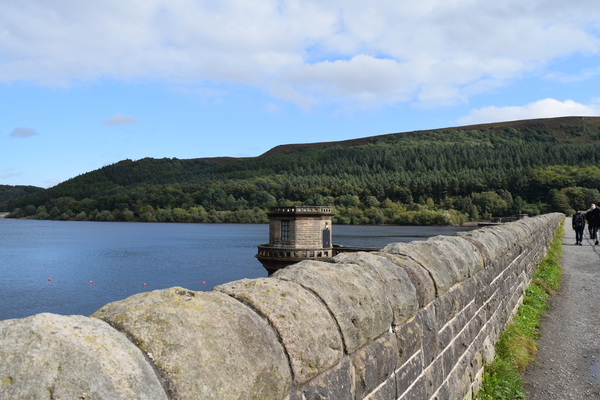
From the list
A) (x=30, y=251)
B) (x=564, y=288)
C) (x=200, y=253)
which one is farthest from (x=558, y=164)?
(x=564, y=288)

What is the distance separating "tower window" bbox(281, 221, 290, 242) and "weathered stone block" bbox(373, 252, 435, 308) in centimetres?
3085

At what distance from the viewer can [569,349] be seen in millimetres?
5723

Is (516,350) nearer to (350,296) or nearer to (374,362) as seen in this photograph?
(374,362)

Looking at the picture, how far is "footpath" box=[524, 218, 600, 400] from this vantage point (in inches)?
180

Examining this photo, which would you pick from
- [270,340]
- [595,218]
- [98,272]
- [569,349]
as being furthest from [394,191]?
[270,340]

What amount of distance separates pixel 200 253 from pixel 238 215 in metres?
77.1

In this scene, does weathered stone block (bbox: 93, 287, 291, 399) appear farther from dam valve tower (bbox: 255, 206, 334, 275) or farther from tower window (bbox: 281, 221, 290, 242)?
tower window (bbox: 281, 221, 290, 242)

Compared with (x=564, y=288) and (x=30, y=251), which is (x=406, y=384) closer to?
(x=564, y=288)

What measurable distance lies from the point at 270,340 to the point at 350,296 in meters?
0.71

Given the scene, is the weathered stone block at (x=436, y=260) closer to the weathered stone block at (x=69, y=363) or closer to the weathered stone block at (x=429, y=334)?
the weathered stone block at (x=429, y=334)

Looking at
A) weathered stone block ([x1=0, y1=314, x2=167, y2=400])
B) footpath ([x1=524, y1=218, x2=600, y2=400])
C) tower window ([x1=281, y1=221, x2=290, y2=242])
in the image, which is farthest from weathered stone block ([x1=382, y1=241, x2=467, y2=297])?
tower window ([x1=281, y1=221, x2=290, y2=242])

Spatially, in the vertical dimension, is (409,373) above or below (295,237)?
above

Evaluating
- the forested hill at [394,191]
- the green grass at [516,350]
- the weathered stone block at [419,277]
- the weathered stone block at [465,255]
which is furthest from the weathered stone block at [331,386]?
the forested hill at [394,191]

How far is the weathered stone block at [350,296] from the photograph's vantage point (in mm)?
2215
